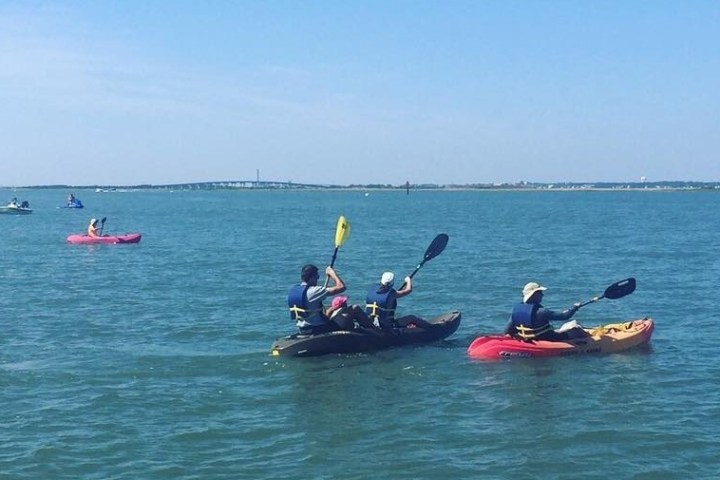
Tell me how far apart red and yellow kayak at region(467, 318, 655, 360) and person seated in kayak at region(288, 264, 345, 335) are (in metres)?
2.98

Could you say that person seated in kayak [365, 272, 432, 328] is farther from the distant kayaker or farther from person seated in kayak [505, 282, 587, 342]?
person seated in kayak [505, 282, 587, 342]

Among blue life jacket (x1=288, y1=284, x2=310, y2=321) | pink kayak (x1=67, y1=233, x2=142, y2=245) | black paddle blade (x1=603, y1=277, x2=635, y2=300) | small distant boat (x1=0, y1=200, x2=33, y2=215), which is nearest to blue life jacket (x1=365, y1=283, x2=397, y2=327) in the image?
blue life jacket (x1=288, y1=284, x2=310, y2=321)

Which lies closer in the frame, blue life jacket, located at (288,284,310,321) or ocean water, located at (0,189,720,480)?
ocean water, located at (0,189,720,480)

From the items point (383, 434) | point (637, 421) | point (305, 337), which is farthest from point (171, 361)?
point (637, 421)

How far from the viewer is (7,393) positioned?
15375 millimetres

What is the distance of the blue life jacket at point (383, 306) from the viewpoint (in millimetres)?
18969

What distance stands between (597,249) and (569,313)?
28087 millimetres

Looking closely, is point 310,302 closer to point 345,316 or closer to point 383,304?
point 345,316

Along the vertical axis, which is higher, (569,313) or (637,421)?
(569,313)

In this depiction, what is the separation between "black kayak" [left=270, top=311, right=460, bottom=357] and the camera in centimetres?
1784

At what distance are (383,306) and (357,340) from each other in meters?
1.04

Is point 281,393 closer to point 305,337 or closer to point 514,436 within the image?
point 305,337

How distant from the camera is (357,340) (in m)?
18.4

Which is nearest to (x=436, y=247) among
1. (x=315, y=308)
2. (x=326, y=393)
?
(x=315, y=308)
